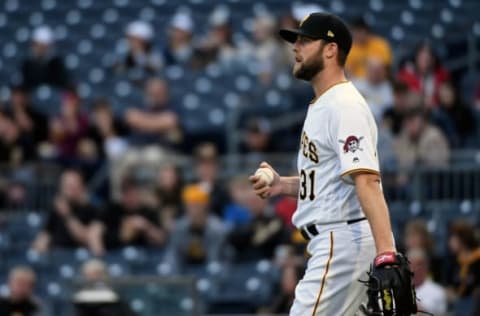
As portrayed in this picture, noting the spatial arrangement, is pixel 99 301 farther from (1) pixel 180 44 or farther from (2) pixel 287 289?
(1) pixel 180 44

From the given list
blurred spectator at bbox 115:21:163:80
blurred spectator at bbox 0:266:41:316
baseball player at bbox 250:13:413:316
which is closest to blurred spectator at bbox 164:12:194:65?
blurred spectator at bbox 115:21:163:80

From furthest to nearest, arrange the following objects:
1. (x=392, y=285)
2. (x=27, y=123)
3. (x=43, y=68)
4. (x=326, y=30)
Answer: (x=43, y=68) < (x=27, y=123) < (x=326, y=30) < (x=392, y=285)

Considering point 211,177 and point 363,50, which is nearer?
point 211,177

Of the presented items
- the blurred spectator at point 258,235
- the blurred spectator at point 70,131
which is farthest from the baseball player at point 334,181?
the blurred spectator at point 70,131

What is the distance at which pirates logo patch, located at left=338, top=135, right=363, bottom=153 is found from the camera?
17.2 ft

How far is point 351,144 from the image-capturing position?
5262mm

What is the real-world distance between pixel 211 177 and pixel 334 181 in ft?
22.2

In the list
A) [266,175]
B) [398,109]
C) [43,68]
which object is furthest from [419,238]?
[43,68]

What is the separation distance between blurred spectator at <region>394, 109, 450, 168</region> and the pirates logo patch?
20.2ft

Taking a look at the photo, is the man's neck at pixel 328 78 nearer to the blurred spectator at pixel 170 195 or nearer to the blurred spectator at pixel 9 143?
the blurred spectator at pixel 170 195

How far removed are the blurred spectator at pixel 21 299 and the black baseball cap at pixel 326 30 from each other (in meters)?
5.34

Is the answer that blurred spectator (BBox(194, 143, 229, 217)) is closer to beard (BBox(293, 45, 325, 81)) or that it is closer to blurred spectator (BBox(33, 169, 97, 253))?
blurred spectator (BBox(33, 169, 97, 253))

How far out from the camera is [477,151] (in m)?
11.5

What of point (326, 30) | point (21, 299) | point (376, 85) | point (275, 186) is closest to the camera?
point (326, 30)
